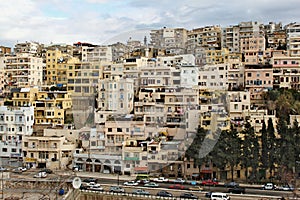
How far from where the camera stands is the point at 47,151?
9.91 m

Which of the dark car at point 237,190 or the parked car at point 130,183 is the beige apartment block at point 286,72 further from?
the parked car at point 130,183

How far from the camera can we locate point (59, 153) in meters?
9.88

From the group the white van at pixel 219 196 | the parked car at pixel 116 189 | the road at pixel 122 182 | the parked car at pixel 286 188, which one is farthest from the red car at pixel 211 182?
the parked car at pixel 116 189

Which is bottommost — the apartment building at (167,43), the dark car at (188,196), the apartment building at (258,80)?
the dark car at (188,196)

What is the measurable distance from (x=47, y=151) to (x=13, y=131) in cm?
105

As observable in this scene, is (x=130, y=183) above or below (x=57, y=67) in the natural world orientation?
below

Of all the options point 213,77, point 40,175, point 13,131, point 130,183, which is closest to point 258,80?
point 213,77

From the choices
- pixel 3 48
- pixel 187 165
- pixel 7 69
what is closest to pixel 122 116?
pixel 187 165

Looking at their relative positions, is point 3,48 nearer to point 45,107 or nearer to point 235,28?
point 45,107

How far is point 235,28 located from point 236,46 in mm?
666

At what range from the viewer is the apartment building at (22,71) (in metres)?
13.4

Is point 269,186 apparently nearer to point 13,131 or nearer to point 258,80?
point 258,80

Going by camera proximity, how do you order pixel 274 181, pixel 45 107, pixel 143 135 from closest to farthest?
pixel 274 181
pixel 143 135
pixel 45 107

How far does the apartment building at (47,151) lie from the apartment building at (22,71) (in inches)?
142
